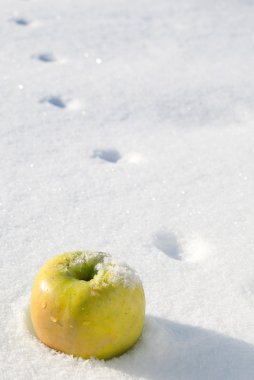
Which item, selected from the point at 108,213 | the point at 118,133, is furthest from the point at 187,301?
the point at 118,133

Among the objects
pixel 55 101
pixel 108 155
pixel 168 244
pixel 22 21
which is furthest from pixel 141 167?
pixel 22 21

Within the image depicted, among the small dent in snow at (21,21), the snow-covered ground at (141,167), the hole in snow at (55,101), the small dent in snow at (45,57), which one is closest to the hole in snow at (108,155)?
the snow-covered ground at (141,167)

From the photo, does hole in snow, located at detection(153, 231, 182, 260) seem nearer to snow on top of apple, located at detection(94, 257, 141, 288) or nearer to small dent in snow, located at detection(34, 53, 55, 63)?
snow on top of apple, located at detection(94, 257, 141, 288)

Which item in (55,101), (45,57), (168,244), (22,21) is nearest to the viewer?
(168,244)

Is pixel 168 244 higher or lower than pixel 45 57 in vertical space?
higher

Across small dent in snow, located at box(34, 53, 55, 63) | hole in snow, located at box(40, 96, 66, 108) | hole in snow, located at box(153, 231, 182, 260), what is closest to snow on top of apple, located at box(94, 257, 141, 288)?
hole in snow, located at box(153, 231, 182, 260)

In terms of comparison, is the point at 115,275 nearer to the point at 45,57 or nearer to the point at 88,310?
the point at 88,310
